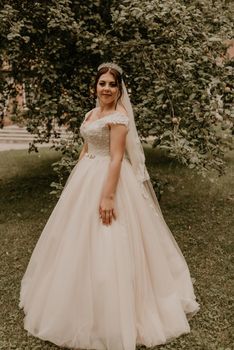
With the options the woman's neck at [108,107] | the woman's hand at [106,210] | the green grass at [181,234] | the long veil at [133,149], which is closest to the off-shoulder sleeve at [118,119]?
the woman's neck at [108,107]

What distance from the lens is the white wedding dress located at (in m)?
3.58

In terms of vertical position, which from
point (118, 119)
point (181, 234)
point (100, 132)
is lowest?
point (181, 234)

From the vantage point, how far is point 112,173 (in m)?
3.71

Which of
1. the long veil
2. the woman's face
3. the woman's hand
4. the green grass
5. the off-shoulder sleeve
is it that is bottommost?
the green grass

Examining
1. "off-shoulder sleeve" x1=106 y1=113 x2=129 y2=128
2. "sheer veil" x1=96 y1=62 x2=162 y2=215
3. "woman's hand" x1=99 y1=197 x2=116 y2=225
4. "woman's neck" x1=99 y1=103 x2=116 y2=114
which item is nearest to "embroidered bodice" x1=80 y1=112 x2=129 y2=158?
"off-shoulder sleeve" x1=106 y1=113 x2=129 y2=128

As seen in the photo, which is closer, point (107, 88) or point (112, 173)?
point (112, 173)

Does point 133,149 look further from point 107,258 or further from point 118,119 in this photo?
point 107,258

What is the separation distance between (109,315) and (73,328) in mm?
345

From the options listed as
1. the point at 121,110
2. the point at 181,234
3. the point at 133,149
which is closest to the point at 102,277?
the point at 133,149

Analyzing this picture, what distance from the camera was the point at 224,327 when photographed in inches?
156

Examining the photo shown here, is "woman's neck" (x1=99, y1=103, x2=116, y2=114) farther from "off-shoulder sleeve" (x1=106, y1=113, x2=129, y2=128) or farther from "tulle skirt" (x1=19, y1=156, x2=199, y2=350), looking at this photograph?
"tulle skirt" (x1=19, y1=156, x2=199, y2=350)

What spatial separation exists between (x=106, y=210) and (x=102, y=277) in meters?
0.54

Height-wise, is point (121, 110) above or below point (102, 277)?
above

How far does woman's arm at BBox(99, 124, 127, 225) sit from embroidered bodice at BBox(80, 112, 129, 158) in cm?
6
